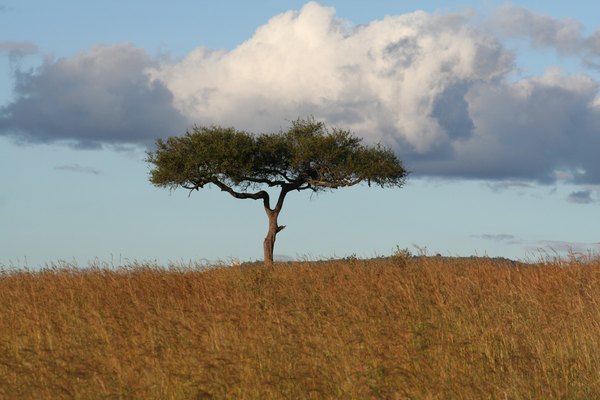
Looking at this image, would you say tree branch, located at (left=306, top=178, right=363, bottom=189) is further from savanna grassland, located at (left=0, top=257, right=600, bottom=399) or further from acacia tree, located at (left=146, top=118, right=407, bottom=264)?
savanna grassland, located at (left=0, top=257, right=600, bottom=399)

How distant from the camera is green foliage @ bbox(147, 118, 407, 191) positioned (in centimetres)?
3697

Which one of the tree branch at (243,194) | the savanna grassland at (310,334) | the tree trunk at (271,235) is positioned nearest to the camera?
the savanna grassland at (310,334)

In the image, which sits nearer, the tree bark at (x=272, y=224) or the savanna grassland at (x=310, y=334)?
the savanna grassland at (x=310, y=334)

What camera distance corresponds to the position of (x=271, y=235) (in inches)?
1443

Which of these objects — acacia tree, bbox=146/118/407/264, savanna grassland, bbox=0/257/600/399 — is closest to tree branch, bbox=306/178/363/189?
acacia tree, bbox=146/118/407/264

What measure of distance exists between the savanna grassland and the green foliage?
19.8 metres

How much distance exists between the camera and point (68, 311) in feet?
41.5

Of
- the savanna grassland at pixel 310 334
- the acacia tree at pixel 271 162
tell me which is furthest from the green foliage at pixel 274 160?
the savanna grassland at pixel 310 334

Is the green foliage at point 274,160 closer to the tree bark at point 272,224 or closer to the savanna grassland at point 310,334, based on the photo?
the tree bark at point 272,224

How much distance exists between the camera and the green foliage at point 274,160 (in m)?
37.0

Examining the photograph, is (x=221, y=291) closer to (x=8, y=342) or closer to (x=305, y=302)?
(x=305, y=302)

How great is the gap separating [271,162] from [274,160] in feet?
0.68

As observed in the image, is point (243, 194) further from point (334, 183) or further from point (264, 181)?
point (334, 183)

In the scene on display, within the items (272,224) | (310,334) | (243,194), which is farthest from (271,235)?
(310,334)
